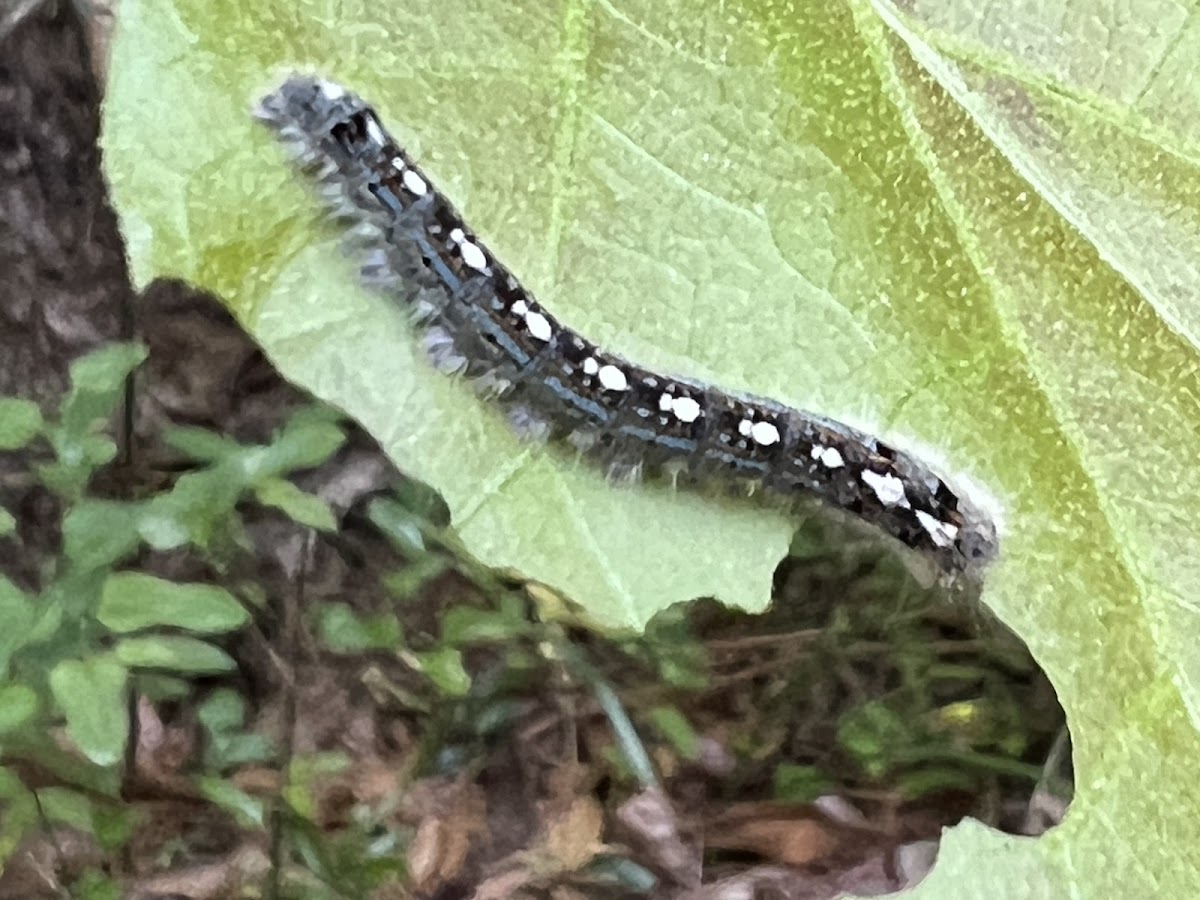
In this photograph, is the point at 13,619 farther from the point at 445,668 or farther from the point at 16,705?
the point at 445,668

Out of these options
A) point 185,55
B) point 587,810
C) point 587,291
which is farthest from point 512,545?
point 587,810

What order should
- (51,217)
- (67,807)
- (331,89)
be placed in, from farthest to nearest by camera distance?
(67,807), (51,217), (331,89)

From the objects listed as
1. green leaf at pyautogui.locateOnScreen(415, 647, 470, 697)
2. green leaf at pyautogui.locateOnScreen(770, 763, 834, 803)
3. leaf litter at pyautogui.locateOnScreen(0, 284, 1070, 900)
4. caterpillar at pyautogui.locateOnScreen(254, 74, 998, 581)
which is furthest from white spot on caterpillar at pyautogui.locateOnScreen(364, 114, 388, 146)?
green leaf at pyautogui.locateOnScreen(770, 763, 834, 803)

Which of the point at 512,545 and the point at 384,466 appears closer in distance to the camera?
the point at 512,545

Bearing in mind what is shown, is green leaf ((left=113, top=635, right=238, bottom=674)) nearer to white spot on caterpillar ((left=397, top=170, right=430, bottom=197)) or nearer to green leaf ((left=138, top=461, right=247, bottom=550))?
green leaf ((left=138, top=461, right=247, bottom=550))

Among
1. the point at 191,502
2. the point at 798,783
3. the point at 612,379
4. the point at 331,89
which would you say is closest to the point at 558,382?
the point at 612,379

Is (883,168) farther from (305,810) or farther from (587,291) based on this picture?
(305,810)
